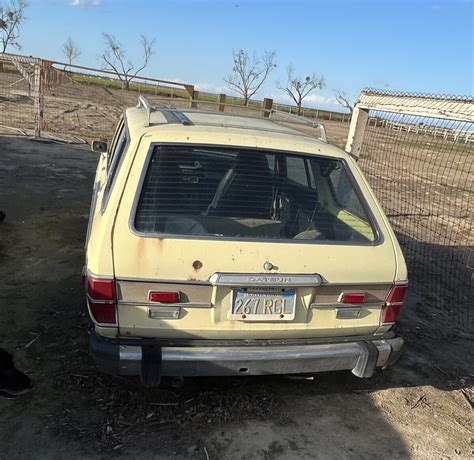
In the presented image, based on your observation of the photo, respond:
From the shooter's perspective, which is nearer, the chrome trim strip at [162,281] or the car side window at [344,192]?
the chrome trim strip at [162,281]

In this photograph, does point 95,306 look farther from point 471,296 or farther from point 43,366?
point 471,296

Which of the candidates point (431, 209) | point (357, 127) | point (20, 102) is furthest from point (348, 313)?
point (20, 102)

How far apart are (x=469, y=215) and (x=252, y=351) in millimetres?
9598

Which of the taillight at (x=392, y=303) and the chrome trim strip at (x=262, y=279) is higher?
the chrome trim strip at (x=262, y=279)

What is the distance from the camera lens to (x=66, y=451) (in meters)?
2.53

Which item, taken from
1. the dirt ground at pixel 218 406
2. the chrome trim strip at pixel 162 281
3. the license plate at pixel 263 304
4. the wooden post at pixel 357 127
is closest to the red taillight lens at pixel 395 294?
the license plate at pixel 263 304

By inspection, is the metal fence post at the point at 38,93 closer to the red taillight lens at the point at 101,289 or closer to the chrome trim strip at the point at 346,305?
the red taillight lens at the point at 101,289

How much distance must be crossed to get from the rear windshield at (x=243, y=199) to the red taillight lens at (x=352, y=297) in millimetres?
330

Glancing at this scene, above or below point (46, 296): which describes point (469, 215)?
below

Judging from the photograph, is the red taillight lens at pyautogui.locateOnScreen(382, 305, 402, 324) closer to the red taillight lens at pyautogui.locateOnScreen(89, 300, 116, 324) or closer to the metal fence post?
the red taillight lens at pyautogui.locateOnScreen(89, 300, 116, 324)

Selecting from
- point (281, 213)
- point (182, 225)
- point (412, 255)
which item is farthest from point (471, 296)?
point (182, 225)

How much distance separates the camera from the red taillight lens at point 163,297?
8.38 ft

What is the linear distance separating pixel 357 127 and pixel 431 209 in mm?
6086

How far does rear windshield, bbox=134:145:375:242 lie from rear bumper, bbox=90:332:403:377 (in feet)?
2.10
